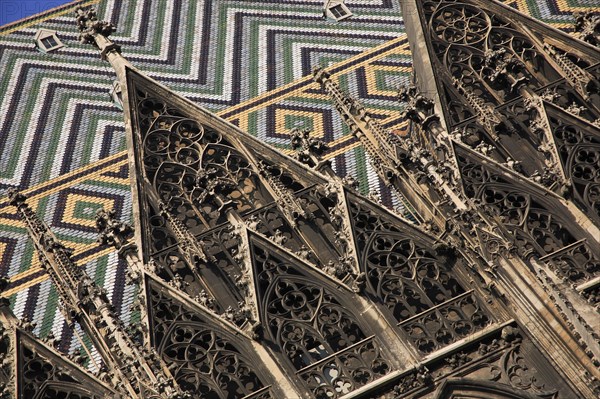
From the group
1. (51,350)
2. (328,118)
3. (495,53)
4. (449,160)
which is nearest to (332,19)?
(328,118)

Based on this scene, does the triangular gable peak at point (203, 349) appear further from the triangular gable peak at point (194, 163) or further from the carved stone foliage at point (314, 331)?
the triangular gable peak at point (194, 163)

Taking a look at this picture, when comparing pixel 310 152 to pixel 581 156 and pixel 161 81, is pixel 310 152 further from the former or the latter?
pixel 161 81

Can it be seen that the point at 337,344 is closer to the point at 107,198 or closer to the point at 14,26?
the point at 107,198

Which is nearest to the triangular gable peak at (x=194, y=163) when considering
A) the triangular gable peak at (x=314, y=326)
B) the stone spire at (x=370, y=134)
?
the stone spire at (x=370, y=134)

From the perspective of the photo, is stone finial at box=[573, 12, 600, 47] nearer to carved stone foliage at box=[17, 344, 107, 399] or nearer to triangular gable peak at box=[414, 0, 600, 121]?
triangular gable peak at box=[414, 0, 600, 121]

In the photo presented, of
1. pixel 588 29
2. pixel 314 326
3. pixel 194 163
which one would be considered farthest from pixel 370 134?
pixel 588 29

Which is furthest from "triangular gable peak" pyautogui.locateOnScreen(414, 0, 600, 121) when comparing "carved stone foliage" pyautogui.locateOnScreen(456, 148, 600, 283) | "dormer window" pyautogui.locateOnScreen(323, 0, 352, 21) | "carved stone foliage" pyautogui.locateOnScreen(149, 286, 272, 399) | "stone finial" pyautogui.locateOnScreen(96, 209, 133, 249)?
"dormer window" pyautogui.locateOnScreen(323, 0, 352, 21)

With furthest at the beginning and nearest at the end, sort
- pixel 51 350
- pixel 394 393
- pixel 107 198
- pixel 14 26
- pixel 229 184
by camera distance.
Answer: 1. pixel 14 26
2. pixel 107 198
3. pixel 229 184
4. pixel 51 350
5. pixel 394 393
